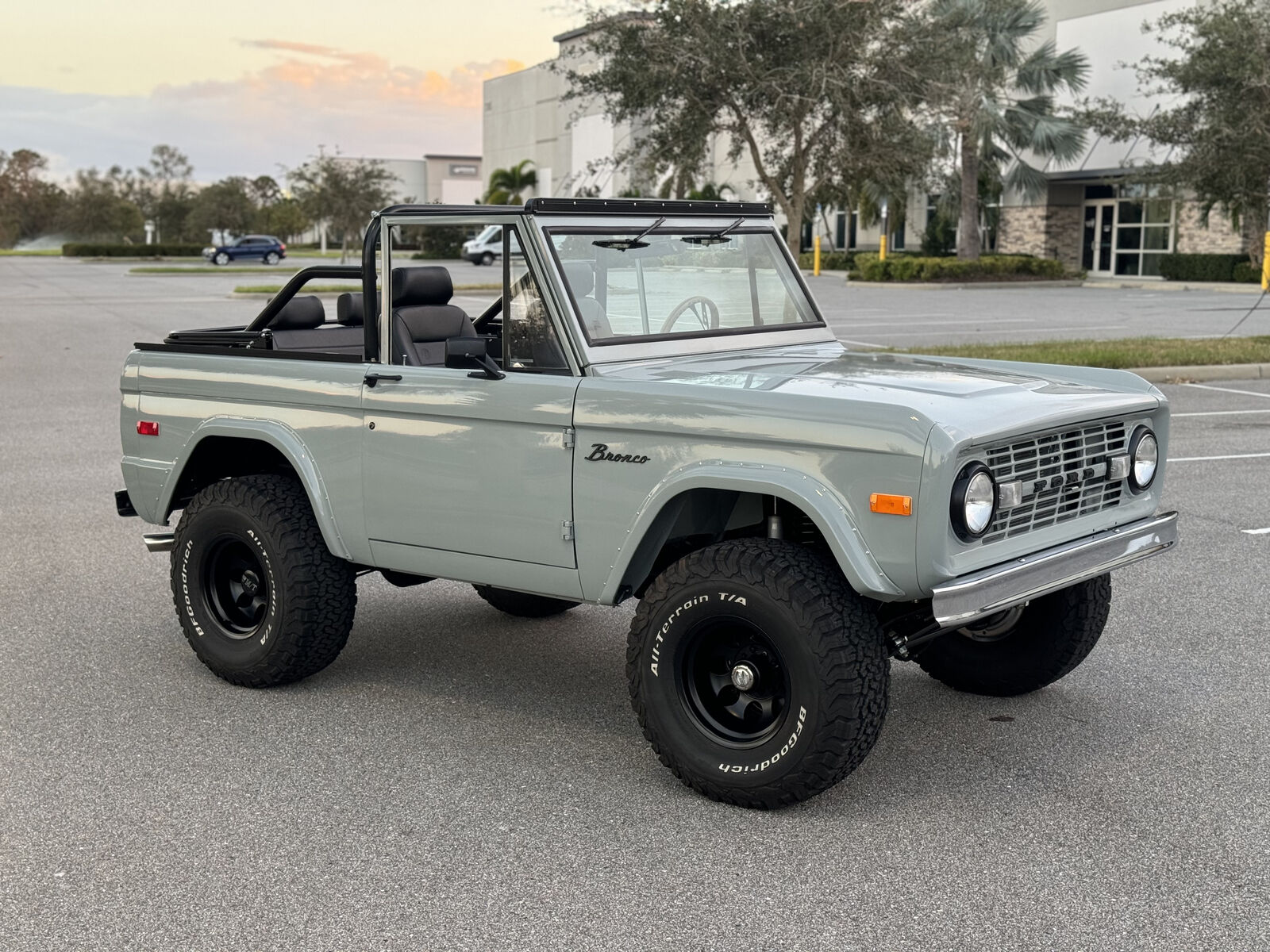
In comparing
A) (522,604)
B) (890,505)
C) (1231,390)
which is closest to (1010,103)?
(1231,390)

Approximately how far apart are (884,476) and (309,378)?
7.79 feet

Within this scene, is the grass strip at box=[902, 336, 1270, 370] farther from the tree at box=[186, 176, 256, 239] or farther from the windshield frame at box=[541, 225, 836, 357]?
the tree at box=[186, 176, 256, 239]

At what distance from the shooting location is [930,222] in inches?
2056

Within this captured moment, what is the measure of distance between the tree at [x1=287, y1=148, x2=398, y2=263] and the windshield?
46992mm

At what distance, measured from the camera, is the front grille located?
4.18 meters

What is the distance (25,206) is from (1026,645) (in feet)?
336

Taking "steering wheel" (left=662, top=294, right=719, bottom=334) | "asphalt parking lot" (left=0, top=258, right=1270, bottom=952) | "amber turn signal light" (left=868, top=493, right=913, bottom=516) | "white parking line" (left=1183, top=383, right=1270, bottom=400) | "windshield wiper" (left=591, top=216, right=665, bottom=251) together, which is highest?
"windshield wiper" (left=591, top=216, right=665, bottom=251)

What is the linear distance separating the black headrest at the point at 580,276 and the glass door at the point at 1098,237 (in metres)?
44.4

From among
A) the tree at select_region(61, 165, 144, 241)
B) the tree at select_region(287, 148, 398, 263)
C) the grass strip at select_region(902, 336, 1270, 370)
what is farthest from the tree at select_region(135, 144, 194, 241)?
the grass strip at select_region(902, 336, 1270, 370)

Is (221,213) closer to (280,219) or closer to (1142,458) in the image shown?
(280,219)

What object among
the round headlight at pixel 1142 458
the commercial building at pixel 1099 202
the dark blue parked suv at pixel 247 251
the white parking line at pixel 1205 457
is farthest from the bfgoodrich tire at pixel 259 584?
the dark blue parked suv at pixel 247 251

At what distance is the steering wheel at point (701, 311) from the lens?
5.26m

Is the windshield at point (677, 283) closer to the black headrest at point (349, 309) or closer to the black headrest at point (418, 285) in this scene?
the black headrest at point (418, 285)

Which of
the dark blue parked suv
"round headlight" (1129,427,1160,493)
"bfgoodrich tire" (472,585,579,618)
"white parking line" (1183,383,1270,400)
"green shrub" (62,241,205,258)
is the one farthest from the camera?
"green shrub" (62,241,205,258)
